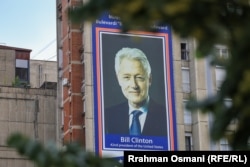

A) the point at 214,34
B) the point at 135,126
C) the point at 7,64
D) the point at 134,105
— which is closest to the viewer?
the point at 214,34

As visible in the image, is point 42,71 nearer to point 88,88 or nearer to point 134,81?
point 88,88

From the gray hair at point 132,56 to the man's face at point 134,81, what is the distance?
0.19m

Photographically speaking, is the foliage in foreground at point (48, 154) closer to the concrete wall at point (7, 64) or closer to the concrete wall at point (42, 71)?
the concrete wall at point (7, 64)

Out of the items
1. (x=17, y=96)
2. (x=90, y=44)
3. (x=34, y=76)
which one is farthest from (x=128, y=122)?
(x=34, y=76)

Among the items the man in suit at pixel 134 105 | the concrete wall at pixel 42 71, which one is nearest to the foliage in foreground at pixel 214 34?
the man in suit at pixel 134 105

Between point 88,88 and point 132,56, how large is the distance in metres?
2.90

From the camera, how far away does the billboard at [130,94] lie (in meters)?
41.5

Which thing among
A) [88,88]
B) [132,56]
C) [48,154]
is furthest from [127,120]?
[48,154]

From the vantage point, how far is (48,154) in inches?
214

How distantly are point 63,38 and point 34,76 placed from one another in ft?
85.6

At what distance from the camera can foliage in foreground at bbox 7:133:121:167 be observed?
5.36m

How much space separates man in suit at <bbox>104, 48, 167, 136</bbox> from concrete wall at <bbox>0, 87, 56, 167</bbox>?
10878 mm

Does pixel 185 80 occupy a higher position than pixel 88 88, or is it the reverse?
pixel 185 80

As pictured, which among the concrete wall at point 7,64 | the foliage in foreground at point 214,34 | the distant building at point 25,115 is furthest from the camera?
the concrete wall at point 7,64
